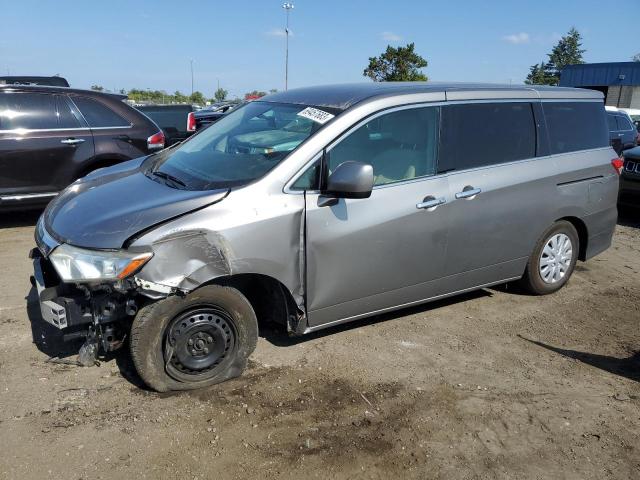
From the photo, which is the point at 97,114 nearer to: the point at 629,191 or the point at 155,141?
the point at 155,141

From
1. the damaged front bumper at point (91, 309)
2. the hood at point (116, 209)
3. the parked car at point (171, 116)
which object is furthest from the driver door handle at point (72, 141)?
the parked car at point (171, 116)

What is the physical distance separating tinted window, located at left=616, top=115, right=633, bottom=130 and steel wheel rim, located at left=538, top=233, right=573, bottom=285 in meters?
11.4

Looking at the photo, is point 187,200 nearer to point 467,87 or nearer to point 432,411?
point 432,411

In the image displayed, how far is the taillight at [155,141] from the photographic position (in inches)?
291

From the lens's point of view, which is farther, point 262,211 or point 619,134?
point 619,134

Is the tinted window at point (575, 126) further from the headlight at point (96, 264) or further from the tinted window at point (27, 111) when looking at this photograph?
the tinted window at point (27, 111)

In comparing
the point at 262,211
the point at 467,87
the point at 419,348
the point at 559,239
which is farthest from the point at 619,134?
the point at 262,211

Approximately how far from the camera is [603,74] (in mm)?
41062

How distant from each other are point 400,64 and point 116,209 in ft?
89.9

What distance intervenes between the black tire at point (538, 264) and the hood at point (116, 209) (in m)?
3.01

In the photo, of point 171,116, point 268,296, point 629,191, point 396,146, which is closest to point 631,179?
point 629,191

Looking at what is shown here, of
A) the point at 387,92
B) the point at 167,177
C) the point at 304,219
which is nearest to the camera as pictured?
the point at 304,219

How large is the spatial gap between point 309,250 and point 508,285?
107 inches

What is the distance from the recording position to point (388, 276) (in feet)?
12.7
